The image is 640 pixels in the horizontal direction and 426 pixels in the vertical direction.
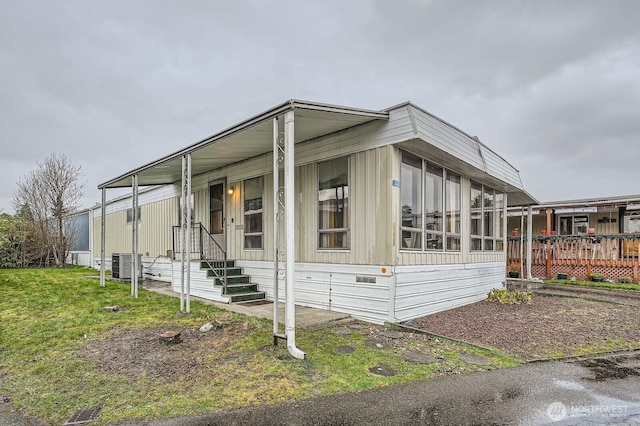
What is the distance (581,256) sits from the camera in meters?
13.5

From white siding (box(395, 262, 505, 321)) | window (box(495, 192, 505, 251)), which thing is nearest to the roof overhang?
window (box(495, 192, 505, 251))

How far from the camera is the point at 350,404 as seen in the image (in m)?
3.05

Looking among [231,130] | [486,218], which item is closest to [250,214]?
[231,130]

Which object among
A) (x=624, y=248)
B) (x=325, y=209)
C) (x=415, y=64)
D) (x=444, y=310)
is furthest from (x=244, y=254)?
(x=624, y=248)

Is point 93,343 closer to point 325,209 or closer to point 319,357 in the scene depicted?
point 319,357

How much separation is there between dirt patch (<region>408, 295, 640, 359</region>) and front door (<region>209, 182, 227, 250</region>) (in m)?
5.75

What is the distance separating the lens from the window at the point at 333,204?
21.9 ft

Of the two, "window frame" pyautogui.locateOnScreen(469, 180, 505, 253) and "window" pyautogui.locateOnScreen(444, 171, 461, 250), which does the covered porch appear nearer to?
"window frame" pyautogui.locateOnScreen(469, 180, 505, 253)

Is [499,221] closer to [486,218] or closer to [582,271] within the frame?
[486,218]

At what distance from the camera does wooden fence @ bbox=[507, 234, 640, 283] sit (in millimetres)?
12773

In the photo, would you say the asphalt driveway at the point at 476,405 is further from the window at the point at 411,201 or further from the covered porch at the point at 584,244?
the covered porch at the point at 584,244

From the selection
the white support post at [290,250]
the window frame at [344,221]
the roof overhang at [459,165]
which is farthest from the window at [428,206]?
the white support post at [290,250]

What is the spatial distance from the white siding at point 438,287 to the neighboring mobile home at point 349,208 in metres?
0.03

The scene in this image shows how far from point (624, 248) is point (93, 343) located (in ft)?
57.3
